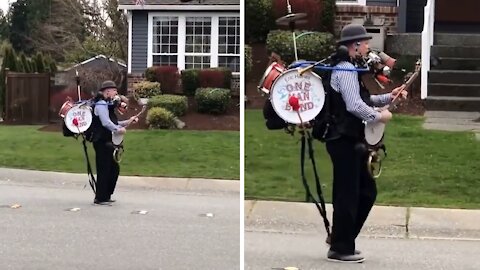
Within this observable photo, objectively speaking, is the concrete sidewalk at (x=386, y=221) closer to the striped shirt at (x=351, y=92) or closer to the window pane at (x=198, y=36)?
the striped shirt at (x=351, y=92)

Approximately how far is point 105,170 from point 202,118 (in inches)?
21.5

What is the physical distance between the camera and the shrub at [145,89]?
12.6 ft

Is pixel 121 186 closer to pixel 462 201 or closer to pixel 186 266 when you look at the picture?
pixel 186 266

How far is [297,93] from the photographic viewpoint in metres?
2.98

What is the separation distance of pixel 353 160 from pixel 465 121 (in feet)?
2.94

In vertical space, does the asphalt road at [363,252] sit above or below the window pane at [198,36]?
below

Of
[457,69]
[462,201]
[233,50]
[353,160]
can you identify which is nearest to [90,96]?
[233,50]

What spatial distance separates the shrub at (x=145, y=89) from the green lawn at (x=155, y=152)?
0.58 feet

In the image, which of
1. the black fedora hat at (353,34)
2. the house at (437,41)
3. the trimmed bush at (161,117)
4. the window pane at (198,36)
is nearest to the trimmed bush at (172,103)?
the trimmed bush at (161,117)

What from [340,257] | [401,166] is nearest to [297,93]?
[340,257]

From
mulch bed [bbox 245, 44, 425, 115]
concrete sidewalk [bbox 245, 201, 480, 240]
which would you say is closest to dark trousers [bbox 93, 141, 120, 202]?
concrete sidewalk [bbox 245, 201, 480, 240]

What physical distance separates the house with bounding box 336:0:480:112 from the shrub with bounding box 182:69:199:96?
81 cm

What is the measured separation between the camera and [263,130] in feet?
10.6

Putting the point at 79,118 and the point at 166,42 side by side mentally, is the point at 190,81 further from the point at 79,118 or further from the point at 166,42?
the point at 79,118
